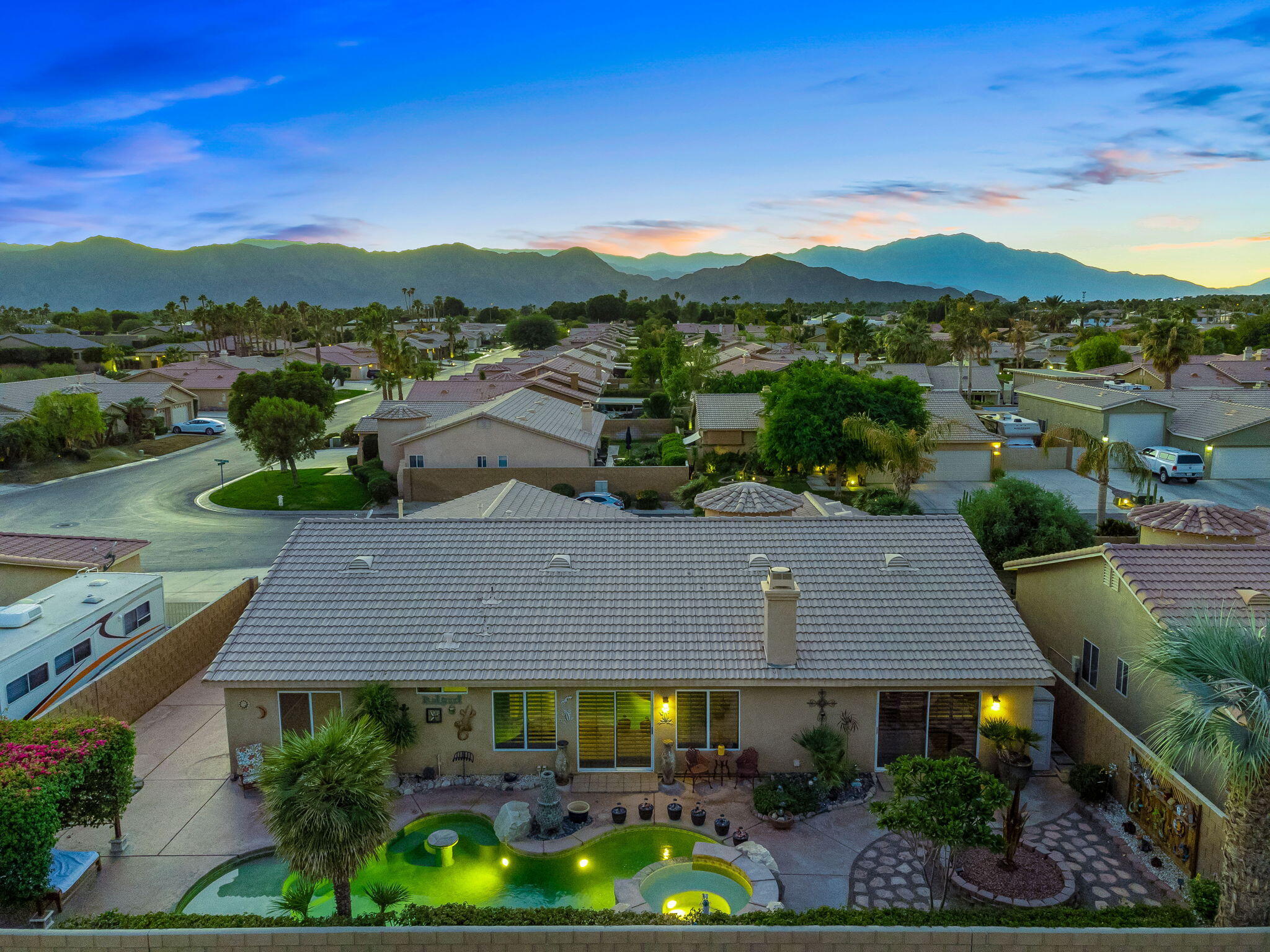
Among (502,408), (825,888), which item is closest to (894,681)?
(825,888)

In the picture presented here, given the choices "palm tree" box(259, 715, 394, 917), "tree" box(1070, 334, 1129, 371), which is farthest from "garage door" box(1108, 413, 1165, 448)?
"palm tree" box(259, 715, 394, 917)

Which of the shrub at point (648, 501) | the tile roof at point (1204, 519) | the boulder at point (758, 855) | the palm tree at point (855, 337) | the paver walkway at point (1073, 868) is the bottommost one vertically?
the paver walkway at point (1073, 868)

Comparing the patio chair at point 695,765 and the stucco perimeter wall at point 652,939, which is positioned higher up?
the stucco perimeter wall at point 652,939

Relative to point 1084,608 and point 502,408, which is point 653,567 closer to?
point 1084,608

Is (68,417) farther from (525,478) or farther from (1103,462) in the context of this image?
(1103,462)

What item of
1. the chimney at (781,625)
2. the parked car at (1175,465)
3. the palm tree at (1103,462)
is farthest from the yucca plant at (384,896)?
the parked car at (1175,465)

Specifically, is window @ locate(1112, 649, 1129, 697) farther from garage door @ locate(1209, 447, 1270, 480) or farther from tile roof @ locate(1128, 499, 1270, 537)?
garage door @ locate(1209, 447, 1270, 480)

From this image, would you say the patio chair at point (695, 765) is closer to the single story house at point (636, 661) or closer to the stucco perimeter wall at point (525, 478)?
the single story house at point (636, 661)
